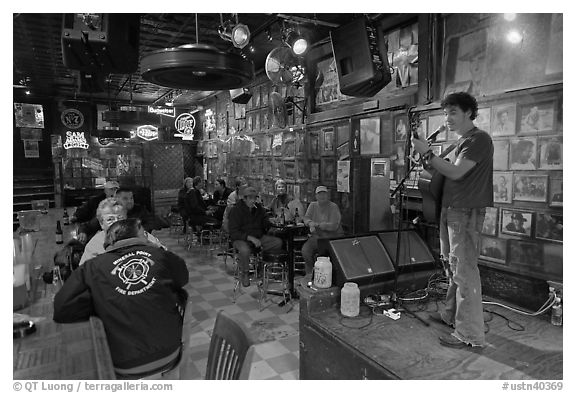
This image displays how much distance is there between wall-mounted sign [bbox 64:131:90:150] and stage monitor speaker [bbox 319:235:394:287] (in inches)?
477

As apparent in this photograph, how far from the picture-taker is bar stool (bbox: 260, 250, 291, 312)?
4.74m

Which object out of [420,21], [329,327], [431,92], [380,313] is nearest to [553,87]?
[431,92]

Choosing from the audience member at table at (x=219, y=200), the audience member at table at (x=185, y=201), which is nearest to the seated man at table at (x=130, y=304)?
the audience member at table at (x=185, y=201)

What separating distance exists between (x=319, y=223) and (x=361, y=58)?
7.64 feet

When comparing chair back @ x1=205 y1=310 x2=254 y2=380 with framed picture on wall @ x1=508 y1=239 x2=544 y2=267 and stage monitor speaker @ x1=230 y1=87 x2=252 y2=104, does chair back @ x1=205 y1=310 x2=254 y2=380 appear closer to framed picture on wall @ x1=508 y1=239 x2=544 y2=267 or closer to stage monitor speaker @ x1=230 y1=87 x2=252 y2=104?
framed picture on wall @ x1=508 y1=239 x2=544 y2=267

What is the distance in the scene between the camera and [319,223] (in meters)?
5.39

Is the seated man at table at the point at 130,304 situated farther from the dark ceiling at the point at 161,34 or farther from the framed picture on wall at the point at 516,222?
the framed picture on wall at the point at 516,222

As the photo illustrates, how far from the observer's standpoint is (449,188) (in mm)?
2633

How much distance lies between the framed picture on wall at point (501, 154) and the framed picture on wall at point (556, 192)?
44 centimetres

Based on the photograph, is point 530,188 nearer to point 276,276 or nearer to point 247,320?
point 247,320

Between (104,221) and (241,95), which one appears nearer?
(104,221)

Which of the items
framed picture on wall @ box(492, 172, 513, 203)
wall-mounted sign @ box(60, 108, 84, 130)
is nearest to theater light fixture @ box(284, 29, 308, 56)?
framed picture on wall @ box(492, 172, 513, 203)

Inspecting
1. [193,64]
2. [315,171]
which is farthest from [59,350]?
[315,171]

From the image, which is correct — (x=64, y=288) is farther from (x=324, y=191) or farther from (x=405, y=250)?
(x=324, y=191)
